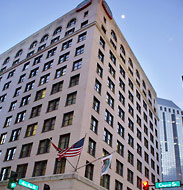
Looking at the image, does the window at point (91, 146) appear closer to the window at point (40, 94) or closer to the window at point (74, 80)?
the window at point (74, 80)

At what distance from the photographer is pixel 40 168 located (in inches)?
1331

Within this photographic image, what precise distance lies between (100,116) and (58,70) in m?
12.7

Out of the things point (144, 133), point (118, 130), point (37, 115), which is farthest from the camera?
point (144, 133)

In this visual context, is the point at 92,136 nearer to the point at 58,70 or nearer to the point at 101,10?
the point at 58,70

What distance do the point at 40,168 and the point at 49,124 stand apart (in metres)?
Answer: 6.89

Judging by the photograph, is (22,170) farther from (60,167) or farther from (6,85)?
(6,85)

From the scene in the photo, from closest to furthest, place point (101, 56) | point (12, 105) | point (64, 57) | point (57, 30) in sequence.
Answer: point (101, 56) → point (64, 57) → point (12, 105) → point (57, 30)

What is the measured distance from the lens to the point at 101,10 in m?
51.3

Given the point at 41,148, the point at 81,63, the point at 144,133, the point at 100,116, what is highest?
the point at 81,63

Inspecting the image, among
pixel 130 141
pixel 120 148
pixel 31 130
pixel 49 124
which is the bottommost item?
pixel 120 148

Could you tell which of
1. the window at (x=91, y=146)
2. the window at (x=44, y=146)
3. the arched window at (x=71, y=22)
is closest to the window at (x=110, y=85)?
the window at (x=91, y=146)

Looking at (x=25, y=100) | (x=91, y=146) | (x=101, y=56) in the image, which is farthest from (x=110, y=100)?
(x=25, y=100)

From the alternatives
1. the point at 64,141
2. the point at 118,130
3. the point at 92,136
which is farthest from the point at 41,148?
the point at 118,130

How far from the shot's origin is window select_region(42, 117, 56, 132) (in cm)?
3723
